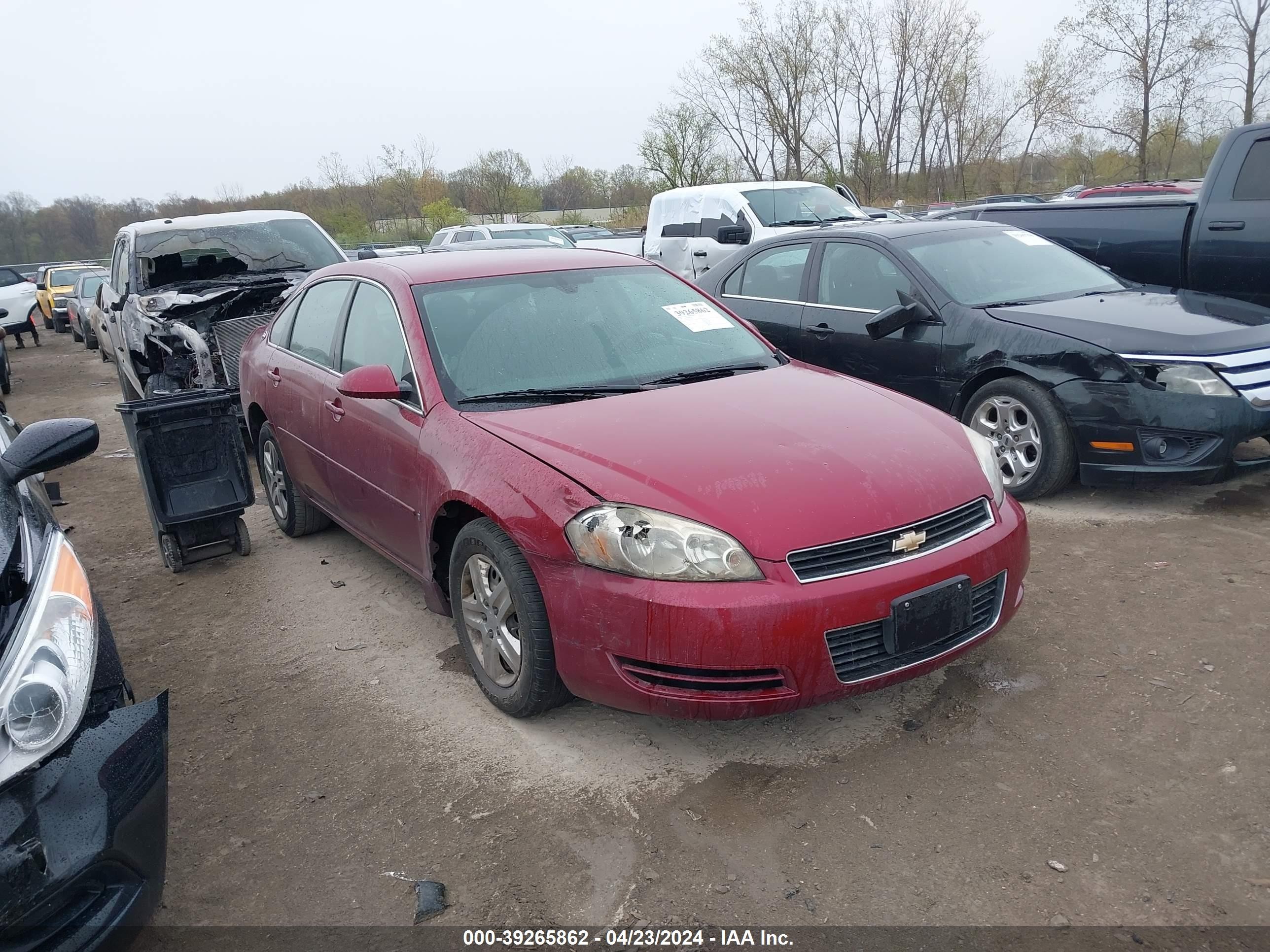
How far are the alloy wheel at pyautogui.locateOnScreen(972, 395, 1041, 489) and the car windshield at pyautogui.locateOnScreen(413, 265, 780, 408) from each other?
6.34 ft

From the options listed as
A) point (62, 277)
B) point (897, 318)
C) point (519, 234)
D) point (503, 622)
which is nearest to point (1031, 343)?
point (897, 318)

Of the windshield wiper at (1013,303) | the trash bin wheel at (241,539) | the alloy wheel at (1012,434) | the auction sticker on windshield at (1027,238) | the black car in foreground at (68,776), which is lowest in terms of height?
the trash bin wheel at (241,539)

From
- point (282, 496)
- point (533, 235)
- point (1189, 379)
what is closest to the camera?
point (1189, 379)

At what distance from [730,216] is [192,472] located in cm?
927

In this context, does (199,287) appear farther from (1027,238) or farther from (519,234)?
(519,234)

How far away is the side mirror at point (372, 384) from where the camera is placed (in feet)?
12.3

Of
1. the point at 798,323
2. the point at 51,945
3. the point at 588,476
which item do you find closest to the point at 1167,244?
the point at 798,323

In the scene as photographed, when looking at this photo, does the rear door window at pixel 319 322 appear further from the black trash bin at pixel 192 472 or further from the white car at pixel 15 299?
the white car at pixel 15 299

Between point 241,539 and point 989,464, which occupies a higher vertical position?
point 989,464

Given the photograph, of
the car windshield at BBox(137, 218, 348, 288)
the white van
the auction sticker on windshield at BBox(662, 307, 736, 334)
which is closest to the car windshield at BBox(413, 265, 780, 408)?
the auction sticker on windshield at BBox(662, 307, 736, 334)

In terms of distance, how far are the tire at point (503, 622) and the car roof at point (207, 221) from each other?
21.9ft

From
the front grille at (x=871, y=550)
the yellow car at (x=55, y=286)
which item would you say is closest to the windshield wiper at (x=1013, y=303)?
the front grille at (x=871, y=550)

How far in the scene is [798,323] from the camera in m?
6.61

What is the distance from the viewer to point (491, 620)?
3404mm
